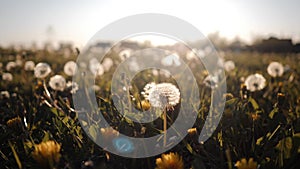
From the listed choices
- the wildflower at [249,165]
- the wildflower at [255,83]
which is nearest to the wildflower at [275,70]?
the wildflower at [255,83]

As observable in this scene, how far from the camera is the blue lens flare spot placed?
1186 millimetres

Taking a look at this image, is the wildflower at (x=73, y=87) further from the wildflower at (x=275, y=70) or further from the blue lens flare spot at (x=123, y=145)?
the wildflower at (x=275, y=70)

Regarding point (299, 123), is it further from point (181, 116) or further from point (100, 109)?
point (100, 109)

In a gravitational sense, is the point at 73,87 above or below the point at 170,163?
above

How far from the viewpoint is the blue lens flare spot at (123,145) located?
3.89 feet

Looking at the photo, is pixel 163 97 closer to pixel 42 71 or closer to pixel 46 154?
pixel 46 154

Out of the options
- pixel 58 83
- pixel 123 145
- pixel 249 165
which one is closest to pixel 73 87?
pixel 58 83

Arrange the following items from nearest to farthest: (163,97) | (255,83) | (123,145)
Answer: (123,145) < (163,97) < (255,83)

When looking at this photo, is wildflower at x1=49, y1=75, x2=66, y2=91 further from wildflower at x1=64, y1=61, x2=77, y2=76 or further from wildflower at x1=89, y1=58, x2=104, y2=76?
wildflower at x1=64, y1=61, x2=77, y2=76

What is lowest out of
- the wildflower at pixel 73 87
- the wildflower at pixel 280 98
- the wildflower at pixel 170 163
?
the wildflower at pixel 170 163

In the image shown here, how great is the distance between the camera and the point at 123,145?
1.20 metres

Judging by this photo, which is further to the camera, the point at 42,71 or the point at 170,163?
the point at 42,71

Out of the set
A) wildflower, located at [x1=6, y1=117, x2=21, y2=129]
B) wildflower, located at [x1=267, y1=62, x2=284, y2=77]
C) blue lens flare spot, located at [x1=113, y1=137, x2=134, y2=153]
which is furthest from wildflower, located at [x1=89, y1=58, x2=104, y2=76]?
wildflower, located at [x1=267, y1=62, x2=284, y2=77]

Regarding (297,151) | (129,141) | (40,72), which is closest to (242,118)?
(297,151)
